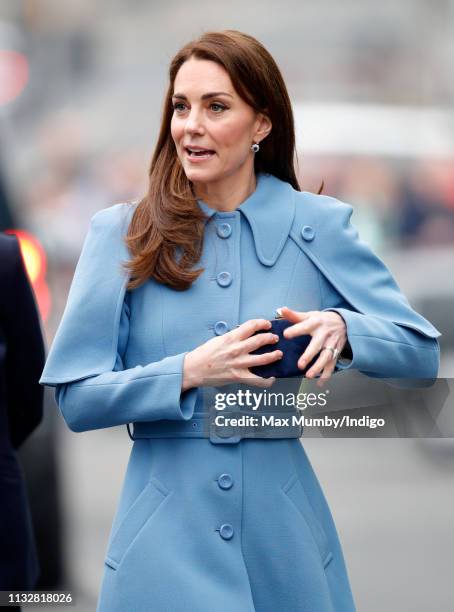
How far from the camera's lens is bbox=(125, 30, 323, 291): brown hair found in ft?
13.6

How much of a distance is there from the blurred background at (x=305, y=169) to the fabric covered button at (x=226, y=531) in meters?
1.04

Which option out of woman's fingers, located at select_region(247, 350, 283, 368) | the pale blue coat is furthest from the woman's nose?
woman's fingers, located at select_region(247, 350, 283, 368)

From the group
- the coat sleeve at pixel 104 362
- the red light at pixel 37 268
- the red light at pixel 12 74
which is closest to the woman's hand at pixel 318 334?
the coat sleeve at pixel 104 362

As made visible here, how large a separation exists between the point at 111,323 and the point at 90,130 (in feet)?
80.4

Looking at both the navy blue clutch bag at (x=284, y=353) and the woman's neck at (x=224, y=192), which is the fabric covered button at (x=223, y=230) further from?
the navy blue clutch bag at (x=284, y=353)

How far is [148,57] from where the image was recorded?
32.1 meters

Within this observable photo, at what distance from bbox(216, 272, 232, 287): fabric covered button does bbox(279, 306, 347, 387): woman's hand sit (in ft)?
0.53

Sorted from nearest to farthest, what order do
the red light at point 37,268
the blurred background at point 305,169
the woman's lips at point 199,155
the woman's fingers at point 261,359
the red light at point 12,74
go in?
1. the woman's fingers at point 261,359
2. the woman's lips at point 199,155
3. the red light at point 37,268
4. the blurred background at point 305,169
5. the red light at point 12,74

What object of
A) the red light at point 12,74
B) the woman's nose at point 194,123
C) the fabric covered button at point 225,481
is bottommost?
the fabric covered button at point 225,481

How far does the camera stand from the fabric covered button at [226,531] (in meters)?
4.11

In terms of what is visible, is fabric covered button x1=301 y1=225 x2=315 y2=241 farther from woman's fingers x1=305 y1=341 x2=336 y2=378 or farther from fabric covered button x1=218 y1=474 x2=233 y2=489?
fabric covered button x1=218 y1=474 x2=233 y2=489

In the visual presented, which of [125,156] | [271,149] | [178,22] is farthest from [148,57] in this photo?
[271,149]

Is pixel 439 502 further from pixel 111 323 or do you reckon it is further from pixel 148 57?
pixel 148 57

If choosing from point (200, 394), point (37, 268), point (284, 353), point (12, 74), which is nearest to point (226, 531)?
point (200, 394)
